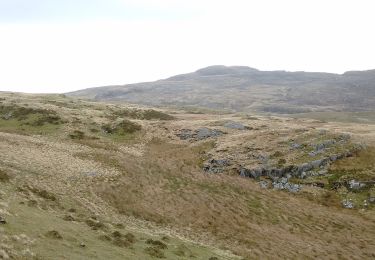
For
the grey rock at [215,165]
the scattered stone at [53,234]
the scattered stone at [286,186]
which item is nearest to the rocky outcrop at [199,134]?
the grey rock at [215,165]

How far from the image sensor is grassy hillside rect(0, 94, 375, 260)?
26459 mm

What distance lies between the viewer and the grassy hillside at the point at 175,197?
2646cm

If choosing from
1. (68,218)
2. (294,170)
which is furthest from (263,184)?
(68,218)

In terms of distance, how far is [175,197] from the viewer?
144ft

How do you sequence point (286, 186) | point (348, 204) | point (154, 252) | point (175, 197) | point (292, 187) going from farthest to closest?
point (286, 186) < point (292, 187) < point (348, 204) < point (175, 197) < point (154, 252)

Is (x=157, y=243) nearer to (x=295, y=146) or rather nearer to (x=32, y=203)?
(x=32, y=203)

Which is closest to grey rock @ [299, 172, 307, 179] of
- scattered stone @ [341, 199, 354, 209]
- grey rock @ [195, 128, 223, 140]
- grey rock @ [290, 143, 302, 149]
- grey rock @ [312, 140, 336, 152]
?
grey rock @ [312, 140, 336, 152]

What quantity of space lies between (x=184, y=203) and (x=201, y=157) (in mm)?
19814

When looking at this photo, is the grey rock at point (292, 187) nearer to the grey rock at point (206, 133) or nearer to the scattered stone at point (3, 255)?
the grey rock at point (206, 133)

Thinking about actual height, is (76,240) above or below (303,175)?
above

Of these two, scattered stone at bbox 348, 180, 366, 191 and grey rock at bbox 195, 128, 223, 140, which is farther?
grey rock at bbox 195, 128, 223, 140

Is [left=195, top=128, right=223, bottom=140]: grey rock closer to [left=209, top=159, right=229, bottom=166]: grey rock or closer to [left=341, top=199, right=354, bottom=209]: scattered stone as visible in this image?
[left=209, top=159, right=229, bottom=166]: grey rock

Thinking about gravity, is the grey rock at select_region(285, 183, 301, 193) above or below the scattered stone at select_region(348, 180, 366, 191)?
below

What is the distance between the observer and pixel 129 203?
40.2 m
